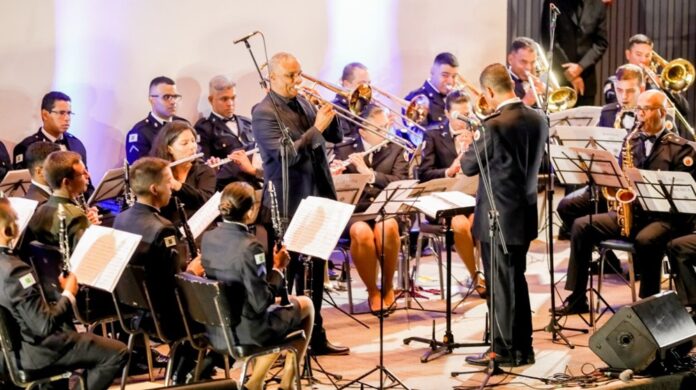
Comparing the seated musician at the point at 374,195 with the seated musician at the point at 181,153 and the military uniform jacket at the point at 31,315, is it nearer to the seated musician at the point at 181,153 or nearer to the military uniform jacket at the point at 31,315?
the seated musician at the point at 181,153

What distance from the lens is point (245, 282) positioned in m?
5.62

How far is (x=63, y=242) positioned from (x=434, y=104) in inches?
193

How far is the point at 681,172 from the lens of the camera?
741 centimetres

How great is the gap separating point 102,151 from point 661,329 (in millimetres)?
4627

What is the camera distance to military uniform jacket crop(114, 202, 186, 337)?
5.89 meters

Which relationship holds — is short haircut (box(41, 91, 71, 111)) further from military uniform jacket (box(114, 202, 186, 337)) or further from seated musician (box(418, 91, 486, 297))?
seated musician (box(418, 91, 486, 297))

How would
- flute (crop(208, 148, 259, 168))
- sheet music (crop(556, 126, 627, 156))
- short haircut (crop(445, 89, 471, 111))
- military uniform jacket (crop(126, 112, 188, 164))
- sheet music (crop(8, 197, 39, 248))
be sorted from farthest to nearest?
short haircut (crop(445, 89, 471, 111)), military uniform jacket (crop(126, 112, 188, 164)), sheet music (crop(556, 126, 627, 156)), flute (crop(208, 148, 259, 168)), sheet music (crop(8, 197, 39, 248))

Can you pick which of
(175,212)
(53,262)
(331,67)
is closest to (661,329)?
(175,212)

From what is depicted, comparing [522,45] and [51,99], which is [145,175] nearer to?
[51,99]

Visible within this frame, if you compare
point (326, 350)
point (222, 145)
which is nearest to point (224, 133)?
point (222, 145)

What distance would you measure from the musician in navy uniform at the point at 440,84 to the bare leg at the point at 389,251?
65.8 inches

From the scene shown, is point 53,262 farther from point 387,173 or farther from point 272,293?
point 387,173

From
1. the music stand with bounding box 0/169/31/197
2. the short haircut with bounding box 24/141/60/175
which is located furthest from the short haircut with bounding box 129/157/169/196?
the music stand with bounding box 0/169/31/197

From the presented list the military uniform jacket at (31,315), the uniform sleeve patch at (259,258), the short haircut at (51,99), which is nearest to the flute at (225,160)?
the short haircut at (51,99)
